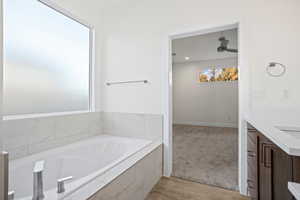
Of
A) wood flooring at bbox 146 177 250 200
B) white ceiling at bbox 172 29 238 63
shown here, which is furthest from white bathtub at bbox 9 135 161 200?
white ceiling at bbox 172 29 238 63

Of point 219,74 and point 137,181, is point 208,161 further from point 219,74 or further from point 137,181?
point 219,74

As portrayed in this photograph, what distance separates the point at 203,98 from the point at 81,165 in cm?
504

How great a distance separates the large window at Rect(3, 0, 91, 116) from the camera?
60.6 inches

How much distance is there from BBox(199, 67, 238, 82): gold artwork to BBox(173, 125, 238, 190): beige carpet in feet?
8.39

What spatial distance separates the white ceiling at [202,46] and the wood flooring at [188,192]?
120 inches

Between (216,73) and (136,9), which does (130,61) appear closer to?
(136,9)

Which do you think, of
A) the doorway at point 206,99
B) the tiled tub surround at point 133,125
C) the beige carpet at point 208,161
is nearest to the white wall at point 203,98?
the doorway at point 206,99

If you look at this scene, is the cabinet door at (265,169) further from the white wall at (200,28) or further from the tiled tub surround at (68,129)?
the tiled tub surround at (68,129)

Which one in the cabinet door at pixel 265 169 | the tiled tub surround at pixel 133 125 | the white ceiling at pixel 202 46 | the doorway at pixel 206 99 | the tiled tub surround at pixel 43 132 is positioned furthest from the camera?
the white ceiling at pixel 202 46

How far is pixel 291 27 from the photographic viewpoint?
60.6 inches

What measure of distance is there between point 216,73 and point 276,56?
4175mm

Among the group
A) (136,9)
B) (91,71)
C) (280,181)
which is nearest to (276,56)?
(280,181)

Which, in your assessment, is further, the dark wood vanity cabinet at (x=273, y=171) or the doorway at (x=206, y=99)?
the doorway at (x=206, y=99)

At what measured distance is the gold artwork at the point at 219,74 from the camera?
530 cm
